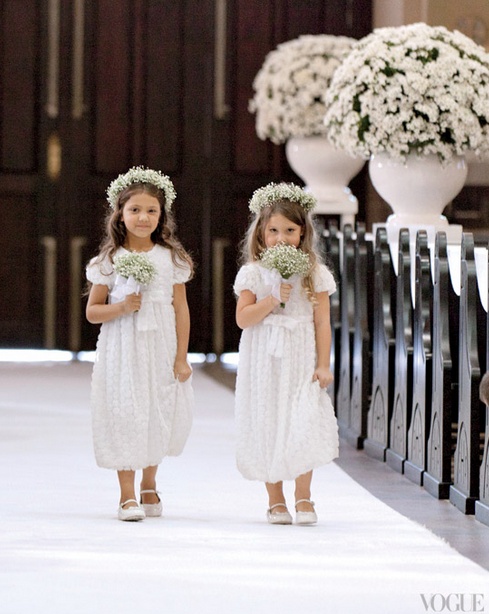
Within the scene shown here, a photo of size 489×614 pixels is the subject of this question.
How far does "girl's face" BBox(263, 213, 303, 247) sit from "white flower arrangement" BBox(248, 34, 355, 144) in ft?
16.2

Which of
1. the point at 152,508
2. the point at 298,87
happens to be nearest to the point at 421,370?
the point at 152,508

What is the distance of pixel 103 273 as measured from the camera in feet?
15.4

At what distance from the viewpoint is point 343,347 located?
7.17 meters

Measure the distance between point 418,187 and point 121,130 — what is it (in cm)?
441

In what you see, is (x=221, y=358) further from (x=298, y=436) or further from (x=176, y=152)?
(x=298, y=436)

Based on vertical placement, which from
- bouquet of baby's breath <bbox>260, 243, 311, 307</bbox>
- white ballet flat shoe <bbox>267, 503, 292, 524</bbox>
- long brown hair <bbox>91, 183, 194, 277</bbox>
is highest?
long brown hair <bbox>91, 183, 194, 277</bbox>

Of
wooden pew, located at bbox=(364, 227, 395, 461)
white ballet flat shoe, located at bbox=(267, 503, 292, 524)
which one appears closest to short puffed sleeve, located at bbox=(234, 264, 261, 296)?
→ white ballet flat shoe, located at bbox=(267, 503, 292, 524)

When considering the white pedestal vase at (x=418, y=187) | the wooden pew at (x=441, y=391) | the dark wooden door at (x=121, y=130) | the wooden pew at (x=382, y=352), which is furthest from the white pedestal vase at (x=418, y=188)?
the dark wooden door at (x=121, y=130)

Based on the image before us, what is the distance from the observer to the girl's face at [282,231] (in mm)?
4605

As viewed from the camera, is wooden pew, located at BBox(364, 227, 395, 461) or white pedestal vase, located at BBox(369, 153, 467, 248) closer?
wooden pew, located at BBox(364, 227, 395, 461)

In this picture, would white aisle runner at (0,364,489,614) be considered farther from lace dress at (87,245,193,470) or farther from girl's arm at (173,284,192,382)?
girl's arm at (173,284,192,382)

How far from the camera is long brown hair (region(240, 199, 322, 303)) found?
15.1 feet

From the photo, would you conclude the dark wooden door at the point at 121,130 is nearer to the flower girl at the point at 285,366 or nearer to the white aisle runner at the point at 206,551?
the white aisle runner at the point at 206,551

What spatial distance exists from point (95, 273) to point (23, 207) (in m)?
6.27
